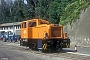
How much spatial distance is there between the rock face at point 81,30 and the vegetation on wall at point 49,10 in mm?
1161

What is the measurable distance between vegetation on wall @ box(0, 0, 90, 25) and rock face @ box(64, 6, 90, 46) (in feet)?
3.81

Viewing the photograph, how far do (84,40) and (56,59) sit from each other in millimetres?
18357

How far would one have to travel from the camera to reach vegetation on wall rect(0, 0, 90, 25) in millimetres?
45406

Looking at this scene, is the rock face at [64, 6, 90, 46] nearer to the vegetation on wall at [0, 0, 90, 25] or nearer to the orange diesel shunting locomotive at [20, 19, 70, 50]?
the vegetation on wall at [0, 0, 90, 25]

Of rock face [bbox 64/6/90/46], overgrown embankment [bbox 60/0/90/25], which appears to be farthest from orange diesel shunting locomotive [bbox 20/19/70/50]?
overgrown embankment [bbox 60/0/90/25]

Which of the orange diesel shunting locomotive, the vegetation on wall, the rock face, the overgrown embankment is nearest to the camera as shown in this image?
the orange diesel shunting locomotive

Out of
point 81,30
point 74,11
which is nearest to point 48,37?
point 81,30

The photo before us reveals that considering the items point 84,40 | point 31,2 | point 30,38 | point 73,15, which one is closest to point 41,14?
point 31,2

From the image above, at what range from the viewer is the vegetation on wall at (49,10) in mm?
45406

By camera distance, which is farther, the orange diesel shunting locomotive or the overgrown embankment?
Result: the overgrown embankment

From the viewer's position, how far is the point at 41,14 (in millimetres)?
79938

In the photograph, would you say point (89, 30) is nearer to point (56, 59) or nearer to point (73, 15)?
point (73, 15)

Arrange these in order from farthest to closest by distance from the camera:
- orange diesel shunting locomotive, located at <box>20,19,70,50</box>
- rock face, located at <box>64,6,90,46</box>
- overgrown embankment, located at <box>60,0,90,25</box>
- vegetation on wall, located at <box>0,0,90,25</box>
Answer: vegetation on wall, located at <box>0,0,90,25</box>, overgrown embankment, located at <box>60,0,90,25</box>, rock face, located at <box>64,6,90,46</box>, orange diesel shunting locomotive, located at <box>20,19,70,50</box>

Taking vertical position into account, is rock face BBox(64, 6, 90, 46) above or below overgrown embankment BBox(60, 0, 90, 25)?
below
